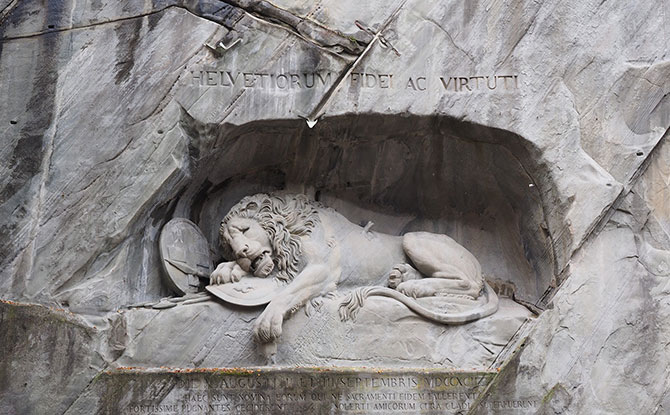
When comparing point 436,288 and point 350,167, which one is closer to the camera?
point 436,288

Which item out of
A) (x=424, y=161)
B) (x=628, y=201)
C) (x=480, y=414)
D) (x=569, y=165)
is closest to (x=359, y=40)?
(x=424, y=161)

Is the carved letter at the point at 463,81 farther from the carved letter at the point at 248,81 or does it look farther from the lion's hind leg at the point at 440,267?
the carved letter at the point at 248,81

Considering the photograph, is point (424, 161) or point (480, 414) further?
point (424, 161)

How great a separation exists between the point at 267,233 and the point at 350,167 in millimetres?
884

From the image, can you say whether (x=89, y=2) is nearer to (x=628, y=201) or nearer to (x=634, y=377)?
(x=628, y=201)

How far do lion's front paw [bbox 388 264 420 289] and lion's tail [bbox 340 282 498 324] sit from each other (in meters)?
0.15

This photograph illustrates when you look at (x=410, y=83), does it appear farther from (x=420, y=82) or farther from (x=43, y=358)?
(x=43, y=358)

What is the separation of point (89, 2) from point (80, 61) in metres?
0.48

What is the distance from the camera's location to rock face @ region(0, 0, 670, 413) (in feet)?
22.2

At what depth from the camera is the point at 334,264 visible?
7219 millimetres

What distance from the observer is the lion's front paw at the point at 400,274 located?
7281mm

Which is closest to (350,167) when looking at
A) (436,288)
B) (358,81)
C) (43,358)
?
(358,81)

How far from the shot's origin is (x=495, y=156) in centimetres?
748

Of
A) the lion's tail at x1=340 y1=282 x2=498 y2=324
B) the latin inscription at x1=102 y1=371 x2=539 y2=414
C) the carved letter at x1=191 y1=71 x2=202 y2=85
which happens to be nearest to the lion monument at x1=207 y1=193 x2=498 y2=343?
the lion's tail at x1=340 y1=282 x2=498 y2=324
